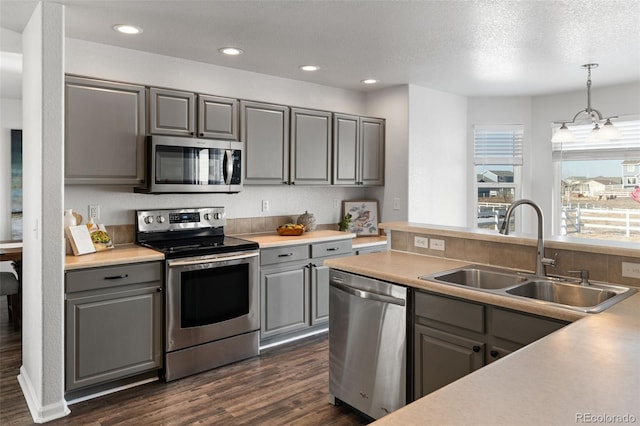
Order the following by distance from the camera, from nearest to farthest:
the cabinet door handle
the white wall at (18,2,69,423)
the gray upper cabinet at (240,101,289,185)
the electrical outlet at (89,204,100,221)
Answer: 1. the white wall at (18,2,69,423)
2. the cabinet door handle
3. the electrical outlet at (89,204,100,221)
4. the gray upper cabinet at (240,101,289,185)

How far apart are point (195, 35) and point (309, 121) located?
1.40m

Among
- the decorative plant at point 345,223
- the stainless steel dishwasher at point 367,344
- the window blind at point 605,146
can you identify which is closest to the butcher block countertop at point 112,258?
the stainless steel dishwasher at point 367,344

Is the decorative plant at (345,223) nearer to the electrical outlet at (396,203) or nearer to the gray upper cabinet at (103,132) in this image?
the electrical outlet at (396,203)

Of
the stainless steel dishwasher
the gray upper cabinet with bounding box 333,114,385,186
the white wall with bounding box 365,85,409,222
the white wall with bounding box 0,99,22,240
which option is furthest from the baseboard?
the white wall with bounding box 0,99,22,240

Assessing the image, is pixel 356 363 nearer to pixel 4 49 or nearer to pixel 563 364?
pixel 563 364

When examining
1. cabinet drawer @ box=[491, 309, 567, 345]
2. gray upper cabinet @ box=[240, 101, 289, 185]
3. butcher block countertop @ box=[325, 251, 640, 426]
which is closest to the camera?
butcher block countertop @ box=[325, 251, 640, 426]

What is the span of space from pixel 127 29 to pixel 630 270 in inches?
128

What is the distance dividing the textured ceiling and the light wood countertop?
59.1 inches

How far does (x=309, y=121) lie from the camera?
4.37 m

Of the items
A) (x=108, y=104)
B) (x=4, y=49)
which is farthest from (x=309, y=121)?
(x=4, y=49)

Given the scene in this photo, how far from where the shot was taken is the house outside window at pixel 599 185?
486 centimetres

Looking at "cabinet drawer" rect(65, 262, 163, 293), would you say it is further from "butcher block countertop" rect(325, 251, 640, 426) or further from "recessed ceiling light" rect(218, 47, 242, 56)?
"butcher block countertop" rect(325, 251, 640, 426)

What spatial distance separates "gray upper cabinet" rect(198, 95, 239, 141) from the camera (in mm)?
3660

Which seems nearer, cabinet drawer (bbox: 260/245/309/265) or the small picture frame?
cabinet drawer (bbox: 260/245/309/265)
